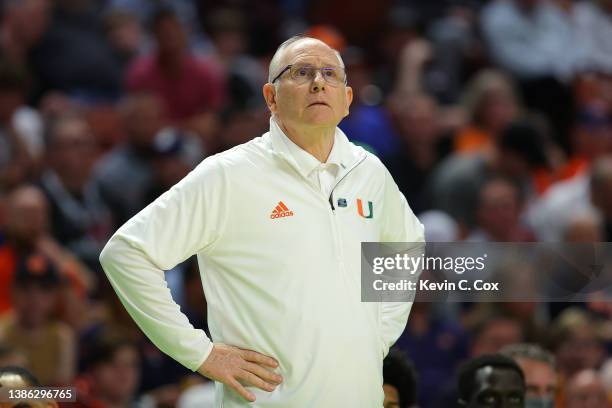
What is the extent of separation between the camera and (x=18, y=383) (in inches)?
207

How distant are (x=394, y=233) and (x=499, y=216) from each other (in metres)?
4.57

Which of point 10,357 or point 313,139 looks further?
point 10,357

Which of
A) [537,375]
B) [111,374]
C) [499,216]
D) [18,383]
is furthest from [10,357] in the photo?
[499,216]

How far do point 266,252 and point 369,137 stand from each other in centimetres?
597

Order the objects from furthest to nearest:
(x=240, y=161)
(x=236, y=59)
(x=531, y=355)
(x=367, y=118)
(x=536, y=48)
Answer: (x=536, y=48)
(x=236, y=59)
(x=367, y=118)
(x=531, y=355)
(x=240, y=161)

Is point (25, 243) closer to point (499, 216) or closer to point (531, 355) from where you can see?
point (499, 216)

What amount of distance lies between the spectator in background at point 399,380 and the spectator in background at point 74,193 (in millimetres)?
3556

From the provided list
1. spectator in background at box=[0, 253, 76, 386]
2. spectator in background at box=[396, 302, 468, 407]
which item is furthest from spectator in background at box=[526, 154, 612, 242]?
spectator in background at box=[0, 253, 76, 386]

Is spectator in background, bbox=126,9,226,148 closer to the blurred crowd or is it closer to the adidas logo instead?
the blurred crowd

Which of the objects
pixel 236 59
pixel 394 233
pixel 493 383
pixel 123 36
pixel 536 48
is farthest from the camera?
pixel 536 48

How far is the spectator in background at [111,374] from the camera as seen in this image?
780 cm

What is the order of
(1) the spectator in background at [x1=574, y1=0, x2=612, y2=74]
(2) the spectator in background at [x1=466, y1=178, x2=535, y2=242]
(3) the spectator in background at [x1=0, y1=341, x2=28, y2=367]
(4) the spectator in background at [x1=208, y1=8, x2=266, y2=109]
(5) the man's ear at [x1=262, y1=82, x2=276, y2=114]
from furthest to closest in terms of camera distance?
(1) the spectator in background at [x1=574, y1=0, x2=612, y2=74], (4) the spectator in background at [x1=208, y1=8, x2=266, y2=109], (2) the spectator in background at [x1=466, y1=178, x2=535, y2=242], (3) the spectator in background at [x1=0, y1=341, x2=28, y2=367], (5) the man's ear at [x1=262, y1=82, x2=276, y2=114]

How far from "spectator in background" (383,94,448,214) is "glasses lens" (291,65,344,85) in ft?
17.2

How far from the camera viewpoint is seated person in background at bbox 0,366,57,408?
16.9ft
